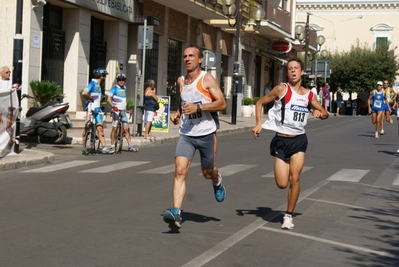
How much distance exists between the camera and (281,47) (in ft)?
169

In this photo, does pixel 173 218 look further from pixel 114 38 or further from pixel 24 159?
pixel 114 38

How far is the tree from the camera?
72.3 metres

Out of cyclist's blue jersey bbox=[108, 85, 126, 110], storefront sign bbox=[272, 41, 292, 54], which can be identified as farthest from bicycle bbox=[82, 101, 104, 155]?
storefront sign bbox=[272, 41, 292, 54]

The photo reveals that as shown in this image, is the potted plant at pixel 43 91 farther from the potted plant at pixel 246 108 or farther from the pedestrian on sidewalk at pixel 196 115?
the potted plant at pixel 246 108

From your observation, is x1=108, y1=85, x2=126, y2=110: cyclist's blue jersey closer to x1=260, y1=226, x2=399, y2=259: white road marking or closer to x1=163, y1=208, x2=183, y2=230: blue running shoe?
x1=260, y1=226, x2=399, y2=259: white road marking

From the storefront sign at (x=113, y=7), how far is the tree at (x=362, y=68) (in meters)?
45.2

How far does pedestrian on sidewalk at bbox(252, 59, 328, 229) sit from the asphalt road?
0.55 m

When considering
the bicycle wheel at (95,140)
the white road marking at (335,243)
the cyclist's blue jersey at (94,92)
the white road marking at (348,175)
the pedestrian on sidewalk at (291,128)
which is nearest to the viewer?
the white road marking at (335,243)

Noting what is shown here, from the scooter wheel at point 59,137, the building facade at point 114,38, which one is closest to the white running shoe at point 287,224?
the scooter wheel at point 59,137

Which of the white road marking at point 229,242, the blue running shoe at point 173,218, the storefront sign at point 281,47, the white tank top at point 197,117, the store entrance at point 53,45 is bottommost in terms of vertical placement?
the white road marking at point 229,242

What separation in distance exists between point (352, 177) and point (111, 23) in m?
16.2

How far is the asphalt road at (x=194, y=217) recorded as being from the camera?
7426mm

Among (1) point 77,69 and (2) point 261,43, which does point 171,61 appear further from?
(2) point 261,43

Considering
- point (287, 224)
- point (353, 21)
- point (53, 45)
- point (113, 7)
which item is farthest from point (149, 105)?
point (353, 21)
